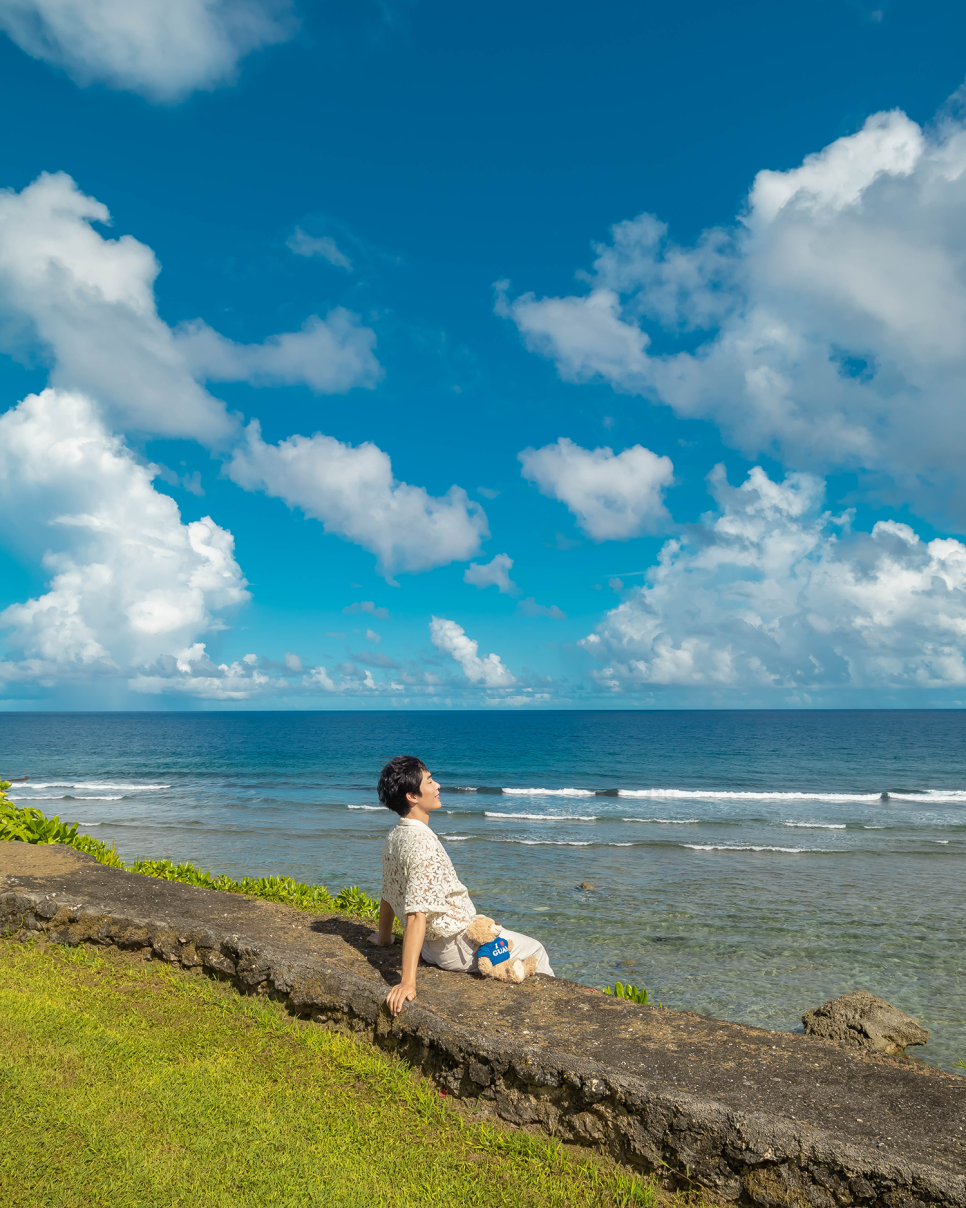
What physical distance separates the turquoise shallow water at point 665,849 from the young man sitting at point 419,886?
4.76 metres

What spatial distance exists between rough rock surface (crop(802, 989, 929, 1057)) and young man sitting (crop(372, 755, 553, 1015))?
12.6ft

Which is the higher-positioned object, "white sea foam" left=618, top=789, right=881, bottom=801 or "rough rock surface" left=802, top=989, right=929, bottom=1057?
"rough rock surface" left=802, top=989, right=929, bottom=1057

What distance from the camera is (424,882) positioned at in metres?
4.94

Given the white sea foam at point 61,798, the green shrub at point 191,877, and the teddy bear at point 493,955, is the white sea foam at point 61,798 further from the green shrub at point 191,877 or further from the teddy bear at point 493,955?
the teddy bear at point 493,955

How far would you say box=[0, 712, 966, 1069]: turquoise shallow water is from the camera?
10086 mm

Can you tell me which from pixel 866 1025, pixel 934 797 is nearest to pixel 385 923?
pixel 866 1025

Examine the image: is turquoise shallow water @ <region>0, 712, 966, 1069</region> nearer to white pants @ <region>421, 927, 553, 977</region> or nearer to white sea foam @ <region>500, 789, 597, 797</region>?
white sea foam @ <region>500, 789, 597, 797</region>

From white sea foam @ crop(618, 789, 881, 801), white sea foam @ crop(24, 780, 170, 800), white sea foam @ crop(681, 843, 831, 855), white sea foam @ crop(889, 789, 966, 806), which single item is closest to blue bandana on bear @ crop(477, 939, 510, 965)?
white sea foam @ crop(681, 843, 831, 855)

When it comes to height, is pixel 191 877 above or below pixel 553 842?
above

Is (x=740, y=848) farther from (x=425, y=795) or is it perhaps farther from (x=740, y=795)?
(x=425, y=795)

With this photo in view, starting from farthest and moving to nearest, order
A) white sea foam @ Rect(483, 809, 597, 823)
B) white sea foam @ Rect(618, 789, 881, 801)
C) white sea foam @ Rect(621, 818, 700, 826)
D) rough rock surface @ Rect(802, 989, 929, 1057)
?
white sea foam @ Rect(618, 789, 881, 801), white sea foam @ Rect(483, 809, 597, 823), white sea foam @ Rect(621, 818, 700, 826), rough rock surface @ Rect(802, 989, 929, 1057)

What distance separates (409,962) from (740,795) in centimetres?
3453

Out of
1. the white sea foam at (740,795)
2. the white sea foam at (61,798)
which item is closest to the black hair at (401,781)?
the white sea foam at (740,795)

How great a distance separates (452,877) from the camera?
16.8 feet
